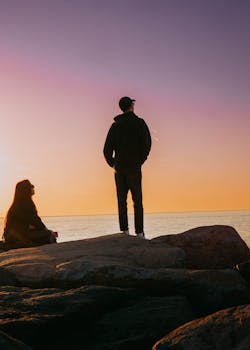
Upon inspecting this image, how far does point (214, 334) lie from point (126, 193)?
723 centimetres

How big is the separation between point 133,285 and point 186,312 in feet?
3.13

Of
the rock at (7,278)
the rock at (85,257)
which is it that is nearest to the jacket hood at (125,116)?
the rock at (85,257)

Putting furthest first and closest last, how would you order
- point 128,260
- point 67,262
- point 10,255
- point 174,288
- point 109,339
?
point 10,255
point 128,260
point 67,262
point 174,288
point 109,339

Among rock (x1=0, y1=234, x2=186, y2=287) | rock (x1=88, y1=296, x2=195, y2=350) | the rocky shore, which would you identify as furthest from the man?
rock (x1=88, y1=296, x2=195, y2=350)

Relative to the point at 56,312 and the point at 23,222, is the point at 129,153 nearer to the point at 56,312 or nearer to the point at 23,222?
the point at 23,222

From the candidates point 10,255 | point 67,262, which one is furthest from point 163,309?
point 10,255

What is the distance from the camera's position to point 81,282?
259 inches

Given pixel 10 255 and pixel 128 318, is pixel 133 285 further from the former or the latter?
pixel 10 255

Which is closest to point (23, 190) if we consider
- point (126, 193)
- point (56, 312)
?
point (126, 193)

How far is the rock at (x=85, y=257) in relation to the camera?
7031 mm

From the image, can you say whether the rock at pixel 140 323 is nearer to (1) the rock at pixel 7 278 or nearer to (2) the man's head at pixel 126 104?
(1) the rock at pixel 7 278

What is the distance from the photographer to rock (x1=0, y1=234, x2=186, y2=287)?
7031 mm

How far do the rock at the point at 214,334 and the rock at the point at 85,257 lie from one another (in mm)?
2468

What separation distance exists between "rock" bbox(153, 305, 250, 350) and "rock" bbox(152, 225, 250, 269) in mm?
3579
